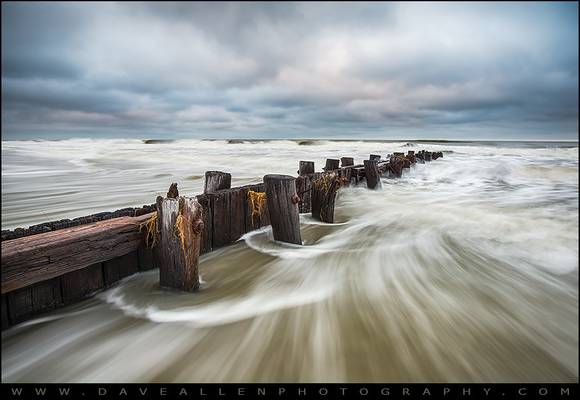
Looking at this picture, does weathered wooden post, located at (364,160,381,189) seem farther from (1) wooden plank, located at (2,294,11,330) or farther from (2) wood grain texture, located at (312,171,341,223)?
(1) wooden plank, located at (2,294,11,330)

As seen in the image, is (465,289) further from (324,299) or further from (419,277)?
(324,299)

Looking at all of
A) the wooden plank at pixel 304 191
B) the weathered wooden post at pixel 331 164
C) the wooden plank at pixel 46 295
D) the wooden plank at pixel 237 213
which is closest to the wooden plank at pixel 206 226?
the wooden plank at pixel 237 213

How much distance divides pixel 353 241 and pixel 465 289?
1.98 meters

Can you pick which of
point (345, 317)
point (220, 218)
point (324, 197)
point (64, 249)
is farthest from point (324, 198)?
point (64, 249)

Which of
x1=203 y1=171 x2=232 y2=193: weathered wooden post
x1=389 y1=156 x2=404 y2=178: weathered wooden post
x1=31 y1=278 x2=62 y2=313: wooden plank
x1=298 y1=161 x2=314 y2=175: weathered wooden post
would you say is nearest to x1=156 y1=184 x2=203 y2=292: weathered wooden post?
x1=31 y1=278 x2=62 y2=313: wooden plank

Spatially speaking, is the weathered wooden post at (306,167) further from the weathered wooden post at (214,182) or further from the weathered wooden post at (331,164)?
the weathered wooden post at (214,182)

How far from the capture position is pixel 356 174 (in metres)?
9.52

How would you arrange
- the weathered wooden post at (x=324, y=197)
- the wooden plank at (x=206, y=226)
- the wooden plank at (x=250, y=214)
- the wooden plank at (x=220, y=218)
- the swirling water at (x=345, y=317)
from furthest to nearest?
the weathered wooden post at (x=324, y=197)
the wooden plank at (x=250, y=214)
the wooden plank at (x=220, y=218)
the wooden plank at (x=206, y=226)
the swirling water at (x=345, y=317)

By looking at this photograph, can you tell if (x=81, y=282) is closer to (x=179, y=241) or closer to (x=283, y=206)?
(x=179, y=241)

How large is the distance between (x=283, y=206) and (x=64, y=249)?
2.52 m

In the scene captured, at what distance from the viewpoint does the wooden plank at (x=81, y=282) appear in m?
2.82

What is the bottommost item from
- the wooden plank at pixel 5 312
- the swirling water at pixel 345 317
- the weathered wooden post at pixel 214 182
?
the swirling water at pixel 345 317

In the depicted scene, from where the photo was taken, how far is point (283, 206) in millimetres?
4500
